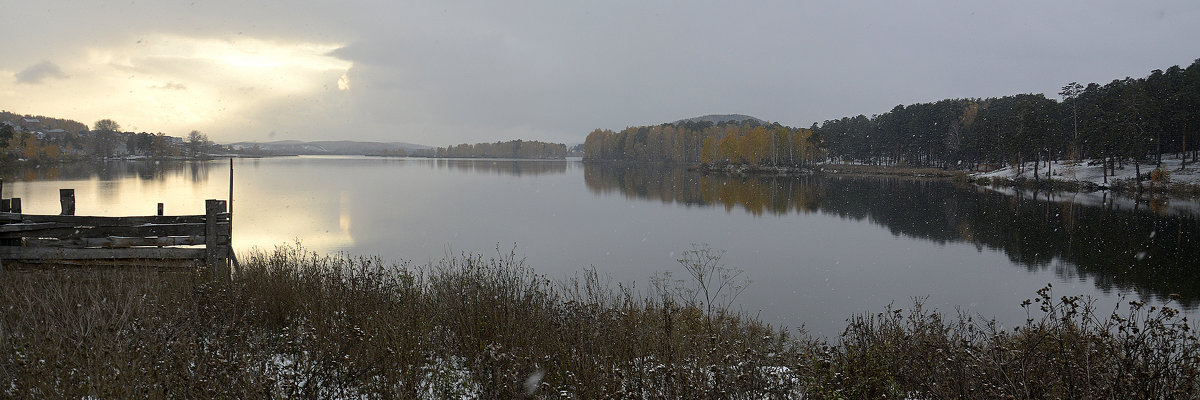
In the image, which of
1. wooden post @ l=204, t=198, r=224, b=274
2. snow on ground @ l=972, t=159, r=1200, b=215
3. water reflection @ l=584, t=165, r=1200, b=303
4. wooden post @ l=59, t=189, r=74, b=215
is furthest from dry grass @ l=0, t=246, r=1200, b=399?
snow on ground @ l=972, t=159, r=1200, b=215

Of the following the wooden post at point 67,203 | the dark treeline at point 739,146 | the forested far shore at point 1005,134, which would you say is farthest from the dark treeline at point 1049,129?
the wooden post at point 67,203

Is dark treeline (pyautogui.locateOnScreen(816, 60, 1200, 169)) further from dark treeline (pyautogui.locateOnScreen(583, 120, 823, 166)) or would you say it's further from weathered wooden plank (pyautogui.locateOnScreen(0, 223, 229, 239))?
weathered wooden plank (pyautogui.locateOnScreen(0, 223, 229, 239))

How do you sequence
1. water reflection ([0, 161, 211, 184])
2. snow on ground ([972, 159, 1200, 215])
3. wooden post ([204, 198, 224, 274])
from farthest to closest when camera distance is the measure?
1. water reflection ([0, 161, 211, 184])
2. snow on ground ([972, 159, 1200, 215])
3. wooden post ([204, 198, 224, 274])

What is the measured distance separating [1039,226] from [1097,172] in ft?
138

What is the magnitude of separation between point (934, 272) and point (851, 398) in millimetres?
17213

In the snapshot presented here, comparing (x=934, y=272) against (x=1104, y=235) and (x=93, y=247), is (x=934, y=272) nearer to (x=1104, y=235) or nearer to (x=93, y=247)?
(x=1104, y=235)

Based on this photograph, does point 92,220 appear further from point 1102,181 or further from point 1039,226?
point 1102,181

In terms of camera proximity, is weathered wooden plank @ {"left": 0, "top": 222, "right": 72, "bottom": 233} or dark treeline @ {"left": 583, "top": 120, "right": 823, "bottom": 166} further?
dark treeline @ {"left": 583, "top": 120, "right": 823, "bottom": 166}

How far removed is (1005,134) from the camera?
73.1 meters

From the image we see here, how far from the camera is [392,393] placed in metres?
5.52

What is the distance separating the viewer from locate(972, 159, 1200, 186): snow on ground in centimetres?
5247

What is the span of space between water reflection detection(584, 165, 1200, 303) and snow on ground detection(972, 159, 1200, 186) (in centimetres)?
1260

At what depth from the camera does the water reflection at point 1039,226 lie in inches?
760

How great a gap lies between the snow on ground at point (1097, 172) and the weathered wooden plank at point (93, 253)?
68170 mm
